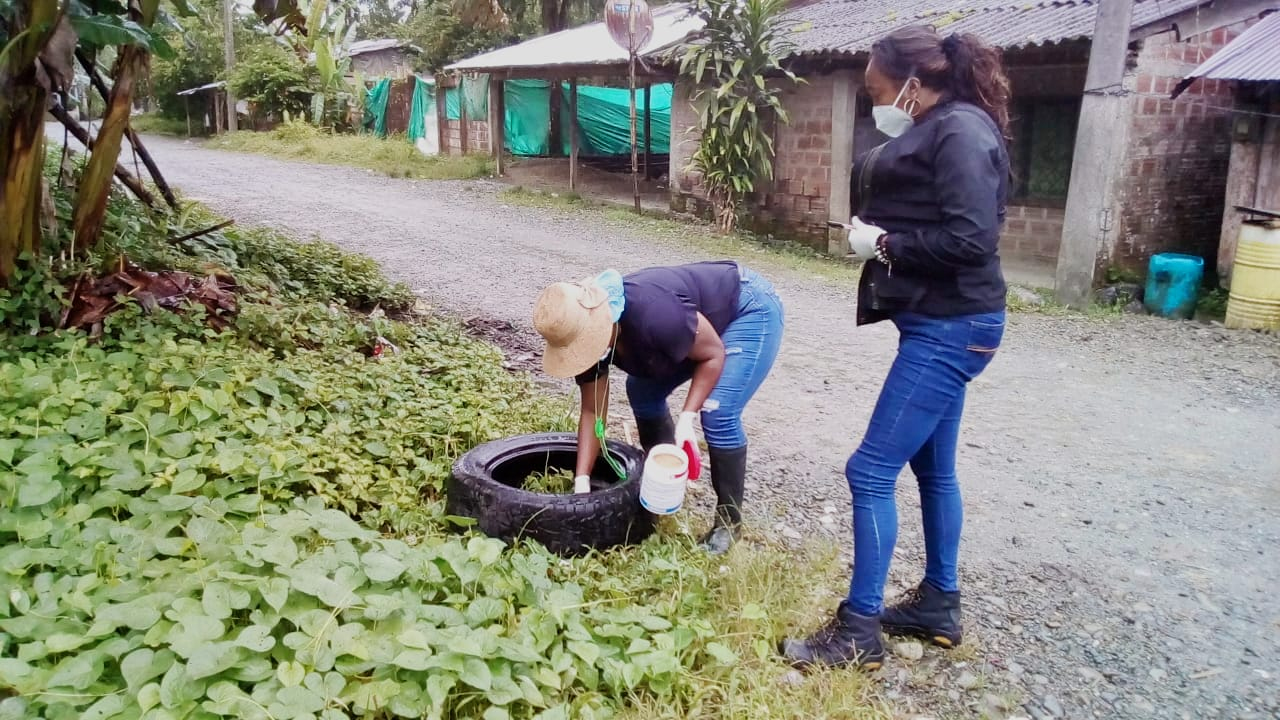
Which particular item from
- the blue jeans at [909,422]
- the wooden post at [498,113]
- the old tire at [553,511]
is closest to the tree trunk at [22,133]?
the old tire at [553,511]

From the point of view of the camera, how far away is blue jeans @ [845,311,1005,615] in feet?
8.98

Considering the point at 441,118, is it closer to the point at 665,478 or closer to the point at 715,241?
the point at 715,241

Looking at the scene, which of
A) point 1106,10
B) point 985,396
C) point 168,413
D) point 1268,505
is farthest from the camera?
point 1106,10

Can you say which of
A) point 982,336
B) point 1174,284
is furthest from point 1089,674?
point 1174,284

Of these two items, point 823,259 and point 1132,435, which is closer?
point 1132,435

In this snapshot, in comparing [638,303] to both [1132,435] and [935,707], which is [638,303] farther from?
[1132,435]

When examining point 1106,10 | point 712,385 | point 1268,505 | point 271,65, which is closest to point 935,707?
point 712,385

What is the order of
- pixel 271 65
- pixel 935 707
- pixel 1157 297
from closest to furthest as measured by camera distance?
pixel 935 707 < pixel 1157 297 < pixel 271 65

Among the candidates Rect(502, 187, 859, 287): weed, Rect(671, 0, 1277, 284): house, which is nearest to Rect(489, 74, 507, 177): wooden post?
Rect(502, 187, 859, 287): weed

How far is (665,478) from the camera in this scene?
122 inches

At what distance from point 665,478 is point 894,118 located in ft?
4.43

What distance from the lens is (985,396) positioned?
236 inches

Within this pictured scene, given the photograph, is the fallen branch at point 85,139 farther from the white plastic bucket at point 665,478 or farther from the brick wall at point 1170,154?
the brick wall at point 1170,154

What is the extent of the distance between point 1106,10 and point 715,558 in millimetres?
7435
